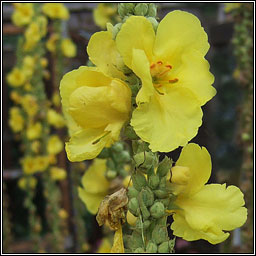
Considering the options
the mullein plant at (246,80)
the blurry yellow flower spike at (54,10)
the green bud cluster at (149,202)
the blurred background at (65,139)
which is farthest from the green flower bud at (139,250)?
the blurry yellow flower spike at (54,10)

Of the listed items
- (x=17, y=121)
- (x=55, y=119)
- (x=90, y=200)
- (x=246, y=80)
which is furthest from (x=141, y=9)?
(x=17, y=121)

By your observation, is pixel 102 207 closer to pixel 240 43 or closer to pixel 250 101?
pixel 250 101

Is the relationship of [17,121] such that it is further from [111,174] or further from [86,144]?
[86,144]

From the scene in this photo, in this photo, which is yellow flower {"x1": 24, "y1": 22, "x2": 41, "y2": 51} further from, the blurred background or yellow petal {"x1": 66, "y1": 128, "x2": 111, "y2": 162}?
yellow petal {"x1": 66, "y1": 128, "x2": 111, "y2": 162}

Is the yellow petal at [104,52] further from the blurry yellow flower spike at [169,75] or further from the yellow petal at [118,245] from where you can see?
the yellow petal at [118,245]

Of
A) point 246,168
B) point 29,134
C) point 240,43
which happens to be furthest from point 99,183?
point 29,134

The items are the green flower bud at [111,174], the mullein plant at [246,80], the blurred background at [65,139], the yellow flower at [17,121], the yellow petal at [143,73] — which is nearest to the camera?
the yellow petal at [143,73]
